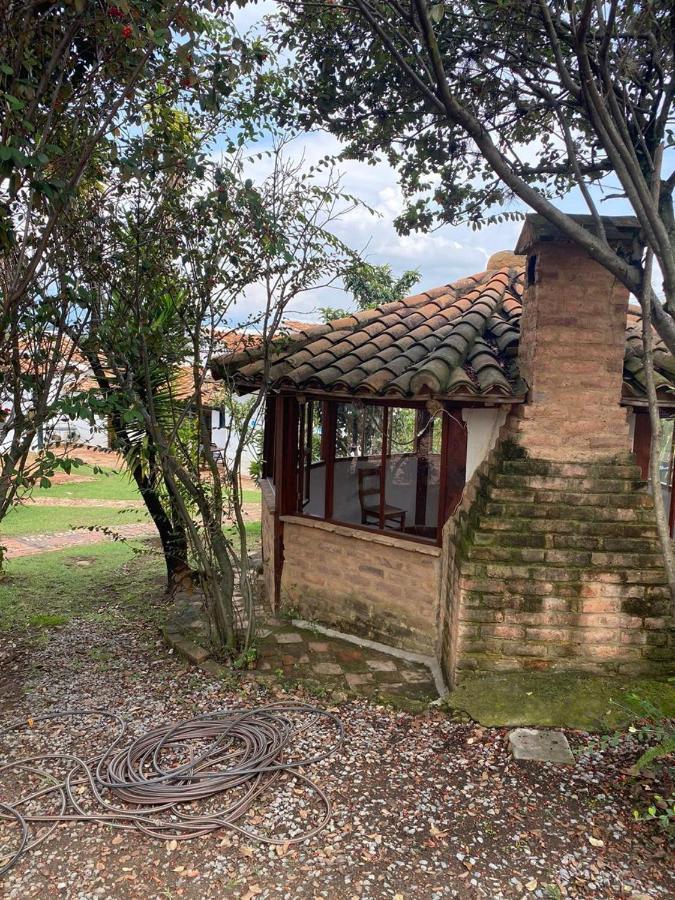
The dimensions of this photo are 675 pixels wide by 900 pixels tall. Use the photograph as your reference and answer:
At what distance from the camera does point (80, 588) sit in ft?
31.8

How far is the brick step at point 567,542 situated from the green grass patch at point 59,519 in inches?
420

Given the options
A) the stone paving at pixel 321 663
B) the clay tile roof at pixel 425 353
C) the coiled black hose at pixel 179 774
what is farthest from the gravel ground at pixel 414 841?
the clay tile roof at pixel 425 353

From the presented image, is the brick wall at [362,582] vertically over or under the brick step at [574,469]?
under

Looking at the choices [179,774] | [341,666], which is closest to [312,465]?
[341,666]

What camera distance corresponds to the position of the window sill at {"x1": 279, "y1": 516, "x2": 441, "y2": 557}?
616 cm

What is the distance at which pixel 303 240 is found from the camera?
5582 mm

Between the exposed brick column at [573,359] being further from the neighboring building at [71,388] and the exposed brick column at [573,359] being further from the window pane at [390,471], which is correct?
the neighboring building at [71,388]

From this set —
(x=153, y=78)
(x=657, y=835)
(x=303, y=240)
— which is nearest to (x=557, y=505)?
(x=657, y=835)

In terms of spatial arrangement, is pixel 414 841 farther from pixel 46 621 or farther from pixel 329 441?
pixel 46 621

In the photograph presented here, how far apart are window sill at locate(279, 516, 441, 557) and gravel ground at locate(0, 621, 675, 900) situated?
5.72 ft

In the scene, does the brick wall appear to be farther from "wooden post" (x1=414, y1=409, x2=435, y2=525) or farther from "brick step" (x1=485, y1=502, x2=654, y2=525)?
"wooden post" (x1=414, y1=409, x2=435, y2=525)

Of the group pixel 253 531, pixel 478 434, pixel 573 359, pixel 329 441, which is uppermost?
pixel 573 359

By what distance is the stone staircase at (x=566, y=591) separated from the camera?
502cm

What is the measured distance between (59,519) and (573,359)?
14.1m
